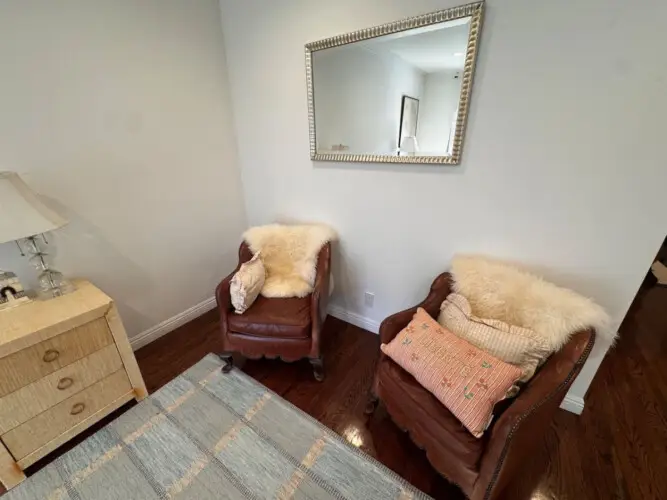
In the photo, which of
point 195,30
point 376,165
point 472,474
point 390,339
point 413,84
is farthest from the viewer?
point 195,30

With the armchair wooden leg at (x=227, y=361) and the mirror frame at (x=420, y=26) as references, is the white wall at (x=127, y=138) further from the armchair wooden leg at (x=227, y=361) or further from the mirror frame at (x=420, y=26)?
the mirror frame at (x=420, y=26)

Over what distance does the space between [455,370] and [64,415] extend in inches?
73.4

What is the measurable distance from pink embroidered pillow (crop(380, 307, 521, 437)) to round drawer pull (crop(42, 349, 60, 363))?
1540 mm

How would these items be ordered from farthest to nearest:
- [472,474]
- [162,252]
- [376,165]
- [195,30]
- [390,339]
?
[162,252]
[195,30]
[376,165]
[390,339]
[472,474]

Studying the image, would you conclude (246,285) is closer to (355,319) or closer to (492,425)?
(355,319)

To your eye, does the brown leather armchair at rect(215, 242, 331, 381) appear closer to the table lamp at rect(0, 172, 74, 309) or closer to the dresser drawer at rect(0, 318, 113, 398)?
the dresser drawer at rect(0, 318, 113, 398)

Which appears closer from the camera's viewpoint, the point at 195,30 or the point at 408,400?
the point at 408,400

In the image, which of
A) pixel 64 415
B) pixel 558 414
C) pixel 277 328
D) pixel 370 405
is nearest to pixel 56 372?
pixel 64 415

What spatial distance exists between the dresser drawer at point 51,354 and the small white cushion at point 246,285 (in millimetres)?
644

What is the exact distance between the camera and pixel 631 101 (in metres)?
1.12

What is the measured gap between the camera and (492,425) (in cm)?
107

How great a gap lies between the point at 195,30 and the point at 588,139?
2449mm

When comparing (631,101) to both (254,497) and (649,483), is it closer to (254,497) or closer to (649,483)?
(649,483)

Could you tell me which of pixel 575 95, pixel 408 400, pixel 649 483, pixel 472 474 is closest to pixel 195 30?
pixel 575 95
